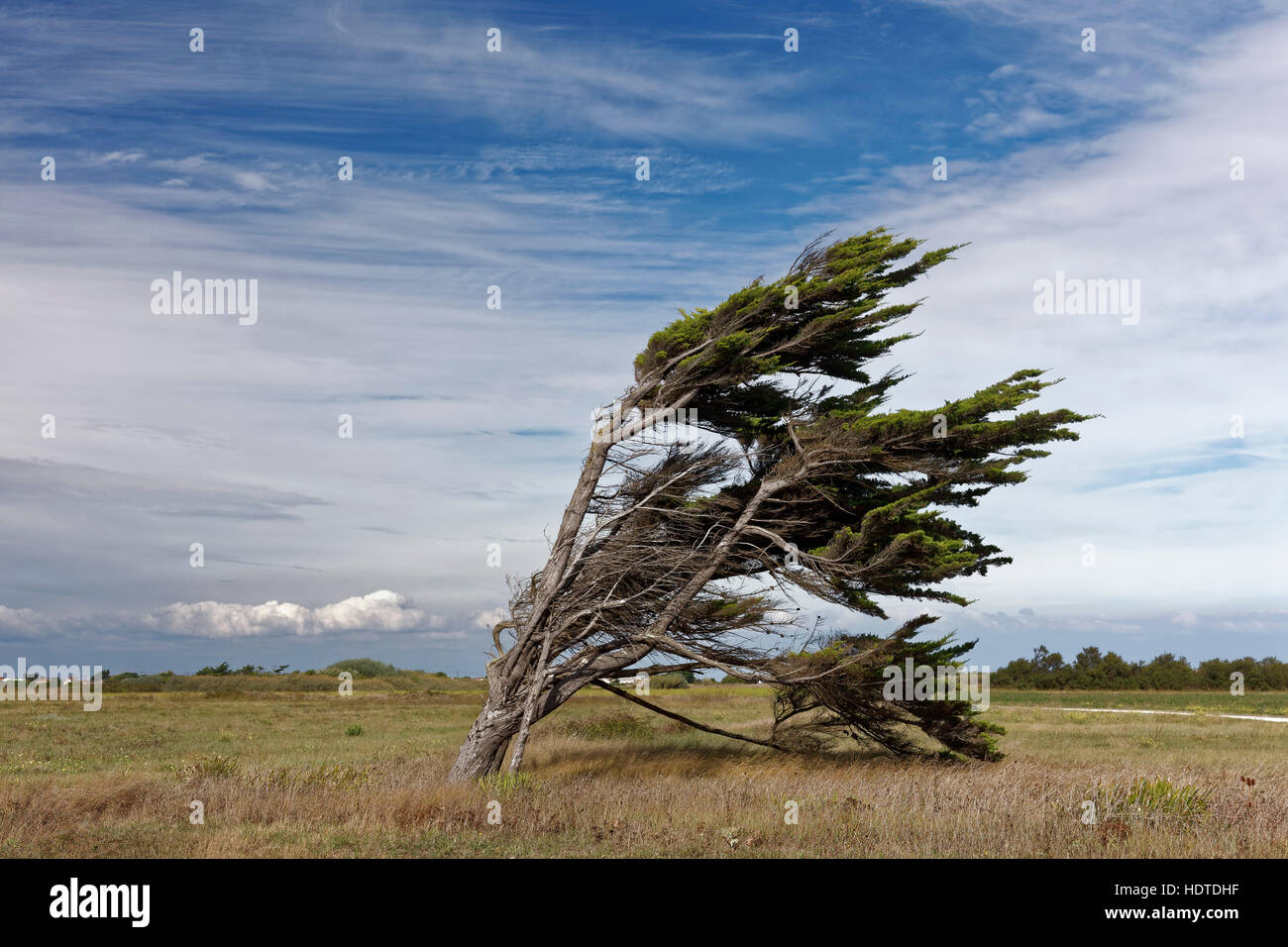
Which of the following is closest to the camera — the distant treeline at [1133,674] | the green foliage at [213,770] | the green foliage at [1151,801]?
the green foliage at [1151,801]

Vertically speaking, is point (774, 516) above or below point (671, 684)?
above

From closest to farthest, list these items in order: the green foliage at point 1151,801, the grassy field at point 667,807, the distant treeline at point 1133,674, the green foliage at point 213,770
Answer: the grassy field at point 667,807
the green foliage at point 1151,801
the green foliage at point 213,770
the distant treeline at point 1133,674

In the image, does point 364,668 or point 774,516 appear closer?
point 774,516

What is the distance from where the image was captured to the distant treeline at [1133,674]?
80438mm

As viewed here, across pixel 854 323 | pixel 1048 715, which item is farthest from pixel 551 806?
pixel 1048 715

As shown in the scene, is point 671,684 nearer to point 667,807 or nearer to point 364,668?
point 364,668

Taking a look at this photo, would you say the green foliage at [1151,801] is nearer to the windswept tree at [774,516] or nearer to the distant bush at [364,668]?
the windswept tree at [774,516]

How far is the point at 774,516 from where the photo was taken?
1866 centimetres

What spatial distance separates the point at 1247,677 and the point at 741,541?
8455cm

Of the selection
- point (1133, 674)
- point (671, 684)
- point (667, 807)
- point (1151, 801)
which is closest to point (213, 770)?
point (667, 807)

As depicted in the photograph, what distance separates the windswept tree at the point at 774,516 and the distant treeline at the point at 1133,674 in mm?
76290

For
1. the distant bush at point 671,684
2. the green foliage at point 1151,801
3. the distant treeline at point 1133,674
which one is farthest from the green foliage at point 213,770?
the distant treeline at point 1133,674

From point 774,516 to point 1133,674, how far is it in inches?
3266

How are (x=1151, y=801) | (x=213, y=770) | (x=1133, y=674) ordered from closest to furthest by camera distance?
(x=1151, y=801), (x=213, y=770), (x=1133, y=674)
